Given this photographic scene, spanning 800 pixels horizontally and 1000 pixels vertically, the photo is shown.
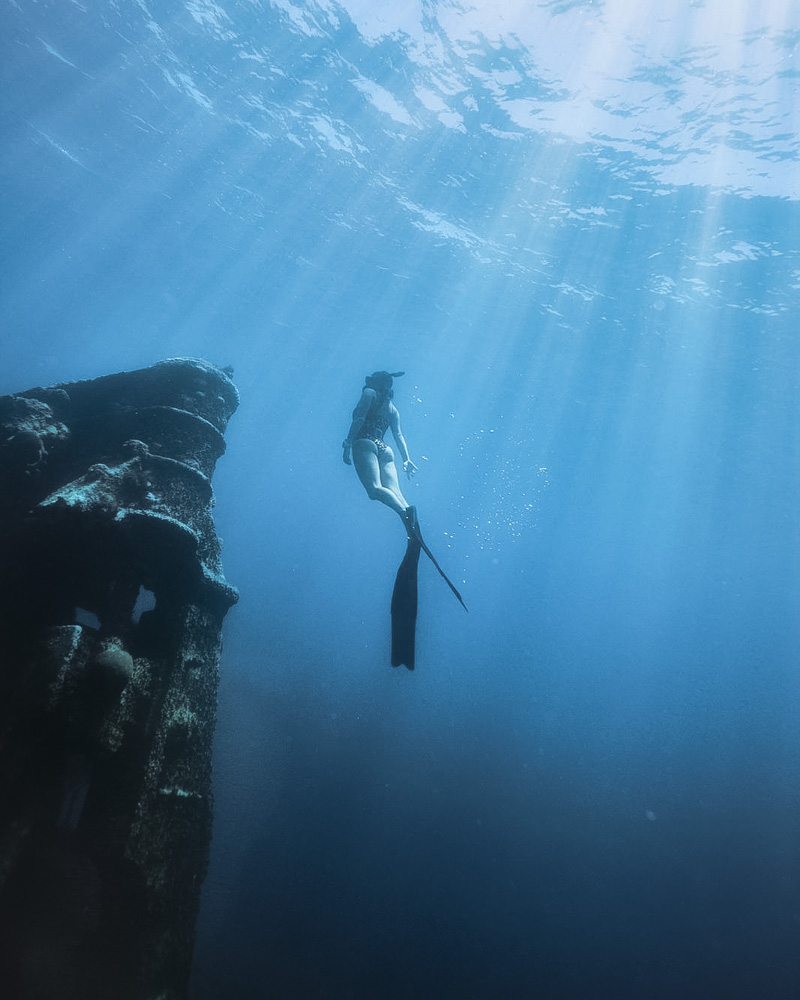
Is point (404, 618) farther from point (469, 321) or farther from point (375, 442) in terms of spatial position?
point (469, 321)

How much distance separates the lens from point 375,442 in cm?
593

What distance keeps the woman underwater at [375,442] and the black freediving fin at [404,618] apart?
134 centimetres

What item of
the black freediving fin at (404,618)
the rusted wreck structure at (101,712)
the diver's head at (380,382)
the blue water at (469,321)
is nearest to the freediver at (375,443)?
the diver's head at (380,382)

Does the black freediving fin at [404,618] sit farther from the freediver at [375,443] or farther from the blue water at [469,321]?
the blue water at [469,321]

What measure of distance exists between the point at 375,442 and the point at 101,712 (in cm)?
425

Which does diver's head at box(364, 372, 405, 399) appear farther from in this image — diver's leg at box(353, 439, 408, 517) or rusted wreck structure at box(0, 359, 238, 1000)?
rusted wreck structure at box(0, 359, 238, 1000)

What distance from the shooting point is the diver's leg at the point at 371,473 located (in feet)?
17.3

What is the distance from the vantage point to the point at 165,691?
2.94m

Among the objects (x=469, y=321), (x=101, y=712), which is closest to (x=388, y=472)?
(x=101, y=712)

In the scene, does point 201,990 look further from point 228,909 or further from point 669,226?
point 669,226

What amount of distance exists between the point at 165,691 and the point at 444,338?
96.5ft

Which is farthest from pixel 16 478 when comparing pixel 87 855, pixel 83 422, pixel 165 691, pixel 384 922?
pixel 384 922

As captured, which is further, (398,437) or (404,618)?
(398,437)

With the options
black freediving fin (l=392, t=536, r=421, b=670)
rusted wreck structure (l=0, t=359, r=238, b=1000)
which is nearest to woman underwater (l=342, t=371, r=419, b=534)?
black freediving fin (l=392, t=536, r=421, b=670)
